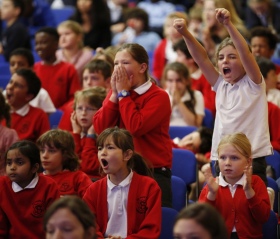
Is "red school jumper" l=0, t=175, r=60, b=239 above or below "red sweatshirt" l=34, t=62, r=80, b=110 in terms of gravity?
above

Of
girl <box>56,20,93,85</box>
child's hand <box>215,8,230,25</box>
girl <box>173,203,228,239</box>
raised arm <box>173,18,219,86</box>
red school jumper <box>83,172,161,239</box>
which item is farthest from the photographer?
girl <box>56,20,93,85</box>

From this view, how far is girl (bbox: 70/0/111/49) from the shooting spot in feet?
31.9

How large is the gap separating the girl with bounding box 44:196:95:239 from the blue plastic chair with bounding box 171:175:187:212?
1580mm

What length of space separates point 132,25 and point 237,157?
213 inches

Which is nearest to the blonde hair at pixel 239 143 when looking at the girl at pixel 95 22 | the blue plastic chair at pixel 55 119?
the blue plastic chair at pixel 55 119

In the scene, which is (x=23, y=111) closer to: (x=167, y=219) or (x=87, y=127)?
(x=87, y=127)

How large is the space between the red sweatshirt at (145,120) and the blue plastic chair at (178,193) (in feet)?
0.41

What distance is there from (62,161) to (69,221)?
1.69 m

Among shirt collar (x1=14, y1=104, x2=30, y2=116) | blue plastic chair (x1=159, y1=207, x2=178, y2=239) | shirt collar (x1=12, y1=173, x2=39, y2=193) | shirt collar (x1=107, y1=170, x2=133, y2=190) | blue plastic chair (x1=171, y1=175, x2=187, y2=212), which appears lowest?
blue plastic chair (x1=171, y1=175, x2=187, y2=212)

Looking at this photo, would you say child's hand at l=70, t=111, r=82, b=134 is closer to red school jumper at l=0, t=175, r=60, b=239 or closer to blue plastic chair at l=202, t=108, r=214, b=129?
red school jumper at l=0, t=175, r=60, b=239

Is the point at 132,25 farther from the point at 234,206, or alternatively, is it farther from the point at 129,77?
the point at 234,206

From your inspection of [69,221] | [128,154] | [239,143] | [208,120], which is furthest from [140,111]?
[208,120]

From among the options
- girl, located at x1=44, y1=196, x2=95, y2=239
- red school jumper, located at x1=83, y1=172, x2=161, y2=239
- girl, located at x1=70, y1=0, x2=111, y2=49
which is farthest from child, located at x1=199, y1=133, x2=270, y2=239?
girl, located at x1=70, y1=0, x2=111, y2=49

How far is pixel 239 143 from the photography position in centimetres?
488
